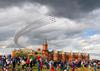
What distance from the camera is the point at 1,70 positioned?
115 feet

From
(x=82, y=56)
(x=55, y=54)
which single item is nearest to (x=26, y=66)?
(x=55, y=54)

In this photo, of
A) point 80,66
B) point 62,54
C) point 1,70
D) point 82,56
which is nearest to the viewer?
point 1,70

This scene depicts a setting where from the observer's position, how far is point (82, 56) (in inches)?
4961

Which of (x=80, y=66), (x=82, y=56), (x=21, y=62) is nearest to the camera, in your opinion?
(x=21, y=62)

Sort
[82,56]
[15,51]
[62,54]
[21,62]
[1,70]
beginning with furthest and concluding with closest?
[82,56] < [62,54] < [15,51] < [21,62] < [1,70]

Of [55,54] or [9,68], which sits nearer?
[9,68]

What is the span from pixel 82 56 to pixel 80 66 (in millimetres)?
75013

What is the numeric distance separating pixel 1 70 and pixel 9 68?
5.33 ft

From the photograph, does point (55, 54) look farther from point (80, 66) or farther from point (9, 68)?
point (9, 68)

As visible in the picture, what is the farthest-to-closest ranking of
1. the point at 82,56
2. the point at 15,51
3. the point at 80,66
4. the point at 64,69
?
the point at 82,56, the point at 15,51, the point at 80,66, the point at 64,69

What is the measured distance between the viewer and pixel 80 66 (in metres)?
51.8

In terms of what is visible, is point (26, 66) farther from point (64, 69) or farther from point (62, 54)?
point (62, 54)

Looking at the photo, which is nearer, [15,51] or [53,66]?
[53,66]

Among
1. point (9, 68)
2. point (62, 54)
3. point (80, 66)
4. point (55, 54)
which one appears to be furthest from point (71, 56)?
point (9, 68)
